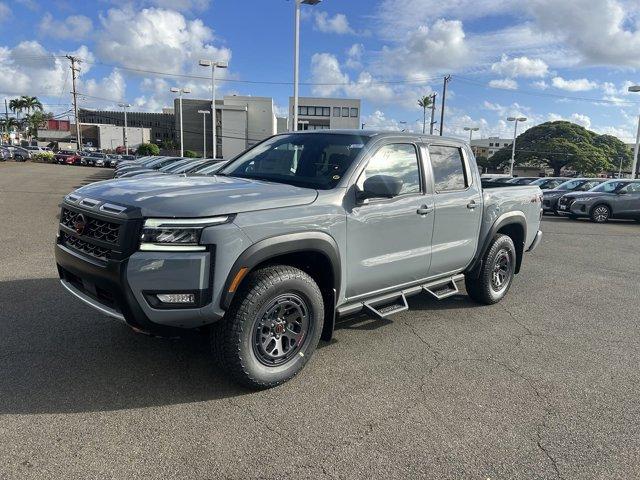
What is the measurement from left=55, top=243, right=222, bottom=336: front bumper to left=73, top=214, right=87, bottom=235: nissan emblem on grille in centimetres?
36

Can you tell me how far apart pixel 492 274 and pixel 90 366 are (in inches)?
169

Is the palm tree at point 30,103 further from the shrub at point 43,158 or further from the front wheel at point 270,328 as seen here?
the front wheel at point 270,328

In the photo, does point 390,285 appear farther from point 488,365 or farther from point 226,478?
point 226,478

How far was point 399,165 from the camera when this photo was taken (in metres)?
4.36

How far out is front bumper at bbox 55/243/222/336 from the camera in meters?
2.95

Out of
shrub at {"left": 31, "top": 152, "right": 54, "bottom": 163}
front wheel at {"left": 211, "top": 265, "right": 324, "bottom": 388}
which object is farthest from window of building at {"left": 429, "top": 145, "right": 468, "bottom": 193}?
shrub at {"left": 31, "top": 152, "right": 54, "bottom": 163}

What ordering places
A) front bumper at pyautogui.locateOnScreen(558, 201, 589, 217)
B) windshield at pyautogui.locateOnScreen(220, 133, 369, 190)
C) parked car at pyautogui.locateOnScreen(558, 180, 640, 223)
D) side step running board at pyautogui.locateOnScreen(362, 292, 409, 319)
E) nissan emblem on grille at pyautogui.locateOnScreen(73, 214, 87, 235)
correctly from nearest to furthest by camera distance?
1. nissan emblem on grille at pyautogui.locateOnScreen(73, 214, 87, 235)
2. windshield at pyautogui.locateOnScreen(220, 133, 369, 190)
3. side step running board at pyautogui.locateOnScreen(362, 292, 409, 319)
4. parked car at pyautogui.locateOnScreen(558, 180, 640, 223)
5. front bumper at pyautogui.locateOnScreen(558, 201, 589, 217)

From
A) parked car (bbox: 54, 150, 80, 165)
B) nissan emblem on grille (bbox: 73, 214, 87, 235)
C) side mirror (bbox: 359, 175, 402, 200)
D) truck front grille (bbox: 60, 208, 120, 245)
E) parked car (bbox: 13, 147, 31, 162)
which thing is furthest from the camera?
parked car (bbox: 54, 150, 80, 165)

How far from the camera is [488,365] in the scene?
4.11 meters

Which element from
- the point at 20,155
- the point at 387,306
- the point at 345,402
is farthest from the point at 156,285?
the point at 20,155

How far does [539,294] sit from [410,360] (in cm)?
317

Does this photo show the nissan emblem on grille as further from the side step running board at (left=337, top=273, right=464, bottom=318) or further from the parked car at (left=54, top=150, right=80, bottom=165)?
the parked car at (left=54, top=150, right=80, bottom=165)

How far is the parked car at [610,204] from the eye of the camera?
16469 millimetres

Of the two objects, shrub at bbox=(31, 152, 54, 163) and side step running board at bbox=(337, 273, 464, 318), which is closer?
side step running board at bbox=(337, 273, 464, 318)
